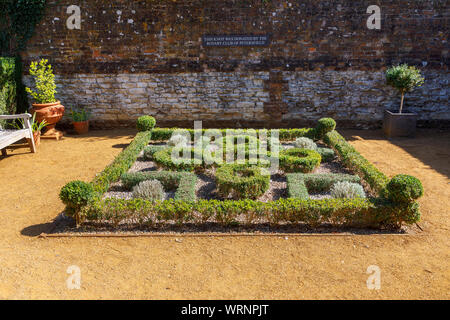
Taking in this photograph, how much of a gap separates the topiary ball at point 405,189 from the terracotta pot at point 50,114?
882 centimetres

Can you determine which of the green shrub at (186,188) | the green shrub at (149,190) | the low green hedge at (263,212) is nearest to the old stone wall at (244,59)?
the green shrub at (186,188)

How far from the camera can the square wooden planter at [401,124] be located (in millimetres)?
10055

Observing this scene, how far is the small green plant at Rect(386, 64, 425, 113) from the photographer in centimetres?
955

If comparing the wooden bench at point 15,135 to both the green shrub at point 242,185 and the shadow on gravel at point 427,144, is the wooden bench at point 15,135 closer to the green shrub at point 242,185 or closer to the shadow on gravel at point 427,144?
the green shrub at point 242,185

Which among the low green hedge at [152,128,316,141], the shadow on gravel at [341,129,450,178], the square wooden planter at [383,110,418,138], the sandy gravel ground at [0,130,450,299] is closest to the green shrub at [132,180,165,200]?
the sandy gravel ground at [0,130,450,299]

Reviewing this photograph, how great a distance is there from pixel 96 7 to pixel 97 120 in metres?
3.27

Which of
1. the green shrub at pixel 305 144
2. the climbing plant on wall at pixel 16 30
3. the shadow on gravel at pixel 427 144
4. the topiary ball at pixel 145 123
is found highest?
the climbing plant on wall at pixel 16 30

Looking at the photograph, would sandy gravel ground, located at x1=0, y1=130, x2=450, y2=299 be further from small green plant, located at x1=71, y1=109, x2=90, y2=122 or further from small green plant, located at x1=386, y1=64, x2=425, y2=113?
small green plant, located at x1=71, y1=109, x2=90, y2=122

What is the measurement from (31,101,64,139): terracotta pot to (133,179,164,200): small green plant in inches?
208

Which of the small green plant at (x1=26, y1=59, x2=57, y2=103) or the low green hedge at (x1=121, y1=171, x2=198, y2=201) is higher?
the small green plant at (x1=26, y1=59, x2=57, y2=103)

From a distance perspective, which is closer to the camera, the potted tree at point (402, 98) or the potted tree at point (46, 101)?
the potted tree at point (402, 98)

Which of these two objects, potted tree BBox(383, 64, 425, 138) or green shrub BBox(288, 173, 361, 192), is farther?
potted tree BBox(383, 64, 425, 138)

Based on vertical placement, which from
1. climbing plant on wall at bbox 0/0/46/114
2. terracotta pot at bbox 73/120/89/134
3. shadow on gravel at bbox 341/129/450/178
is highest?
climbing plant on wall at bbox 0/0/46/114

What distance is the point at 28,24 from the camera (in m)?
10.3
